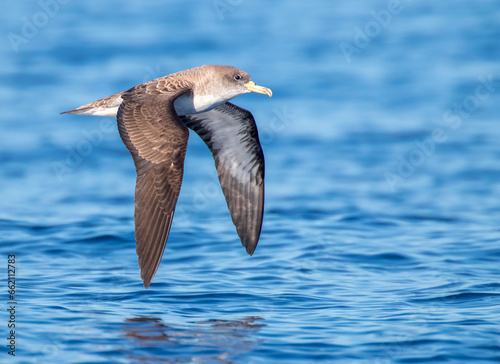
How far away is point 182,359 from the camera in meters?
6.84

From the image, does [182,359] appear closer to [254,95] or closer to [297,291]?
[297,291]

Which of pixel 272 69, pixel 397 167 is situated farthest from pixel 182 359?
pixel 272 69

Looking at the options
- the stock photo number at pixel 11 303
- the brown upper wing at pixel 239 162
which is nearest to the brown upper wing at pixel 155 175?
the stock photo number at pixel 11 303

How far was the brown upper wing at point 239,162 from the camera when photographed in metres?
9.56
